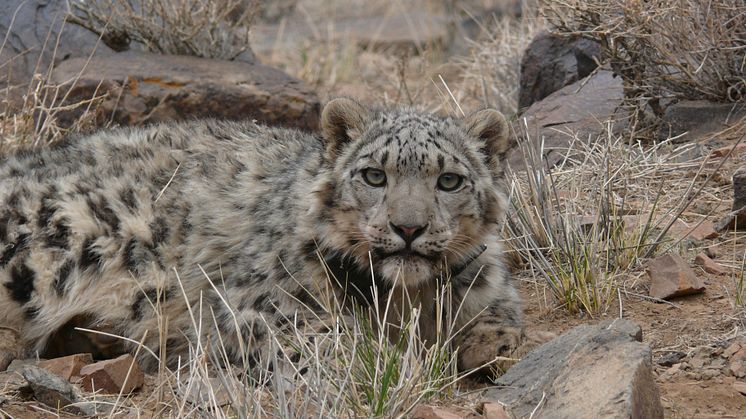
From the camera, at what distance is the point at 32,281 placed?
5629 mm

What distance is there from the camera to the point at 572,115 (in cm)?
856

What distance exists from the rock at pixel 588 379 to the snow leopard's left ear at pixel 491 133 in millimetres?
1159

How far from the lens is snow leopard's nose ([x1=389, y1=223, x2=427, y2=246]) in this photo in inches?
185

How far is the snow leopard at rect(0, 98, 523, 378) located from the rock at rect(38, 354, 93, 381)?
0.58ft

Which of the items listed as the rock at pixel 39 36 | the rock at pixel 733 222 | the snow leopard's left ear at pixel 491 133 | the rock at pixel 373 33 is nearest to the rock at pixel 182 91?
the rock at pixel 39 36

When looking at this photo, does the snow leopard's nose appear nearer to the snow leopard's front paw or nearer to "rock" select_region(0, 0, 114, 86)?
the snow leopard's front paw

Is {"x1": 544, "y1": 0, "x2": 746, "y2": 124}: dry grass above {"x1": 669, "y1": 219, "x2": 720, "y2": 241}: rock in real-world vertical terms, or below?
above

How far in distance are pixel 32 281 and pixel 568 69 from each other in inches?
221

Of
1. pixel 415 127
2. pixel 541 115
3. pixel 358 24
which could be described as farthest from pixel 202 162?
pixel 358 24

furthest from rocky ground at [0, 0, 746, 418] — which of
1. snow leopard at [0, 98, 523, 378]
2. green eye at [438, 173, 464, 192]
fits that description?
green eye at [438, 173, 464, 192]

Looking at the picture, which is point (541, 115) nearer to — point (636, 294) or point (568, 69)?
point (568, 69)

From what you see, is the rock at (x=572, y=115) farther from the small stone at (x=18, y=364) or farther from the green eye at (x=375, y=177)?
the small stone at (x=18, y=364)

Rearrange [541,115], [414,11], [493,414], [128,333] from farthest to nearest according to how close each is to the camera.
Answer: [414,11], [541,115], [128,333], [493,414]

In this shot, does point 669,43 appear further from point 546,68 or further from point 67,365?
point 67,365
